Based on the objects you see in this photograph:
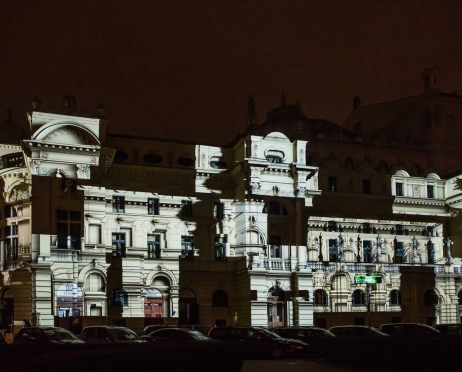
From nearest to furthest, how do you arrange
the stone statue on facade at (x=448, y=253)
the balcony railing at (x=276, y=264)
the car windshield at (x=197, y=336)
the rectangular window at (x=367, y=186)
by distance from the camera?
the car windshield at (x=197, y=336) → the balcony railing at (x=276, y=264) → the stone statue on facade at (x=448, y=253) → the rectangular window at (x=367, y=186)

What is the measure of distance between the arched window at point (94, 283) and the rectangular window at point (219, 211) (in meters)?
11.1

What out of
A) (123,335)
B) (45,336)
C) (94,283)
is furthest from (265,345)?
(94,283)

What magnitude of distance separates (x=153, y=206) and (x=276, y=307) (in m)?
12.7

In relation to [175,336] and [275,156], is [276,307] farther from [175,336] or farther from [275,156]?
[175,336]

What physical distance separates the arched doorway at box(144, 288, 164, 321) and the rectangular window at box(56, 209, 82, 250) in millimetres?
7124

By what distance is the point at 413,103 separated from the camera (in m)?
76.6

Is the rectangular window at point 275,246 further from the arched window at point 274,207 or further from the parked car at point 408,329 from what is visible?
the parked car at point 408,329

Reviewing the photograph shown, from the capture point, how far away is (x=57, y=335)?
1252 inches

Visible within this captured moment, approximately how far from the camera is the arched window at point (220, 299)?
5538 cm

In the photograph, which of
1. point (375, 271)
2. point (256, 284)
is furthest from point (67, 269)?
point (375, 271)

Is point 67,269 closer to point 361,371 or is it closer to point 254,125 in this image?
point 254,125

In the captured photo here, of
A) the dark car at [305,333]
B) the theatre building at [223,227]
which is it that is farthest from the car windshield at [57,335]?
the theatre building at [223,227]

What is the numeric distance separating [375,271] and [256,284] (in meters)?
13.0

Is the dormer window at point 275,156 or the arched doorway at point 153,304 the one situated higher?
the dormer window at point 275,156
